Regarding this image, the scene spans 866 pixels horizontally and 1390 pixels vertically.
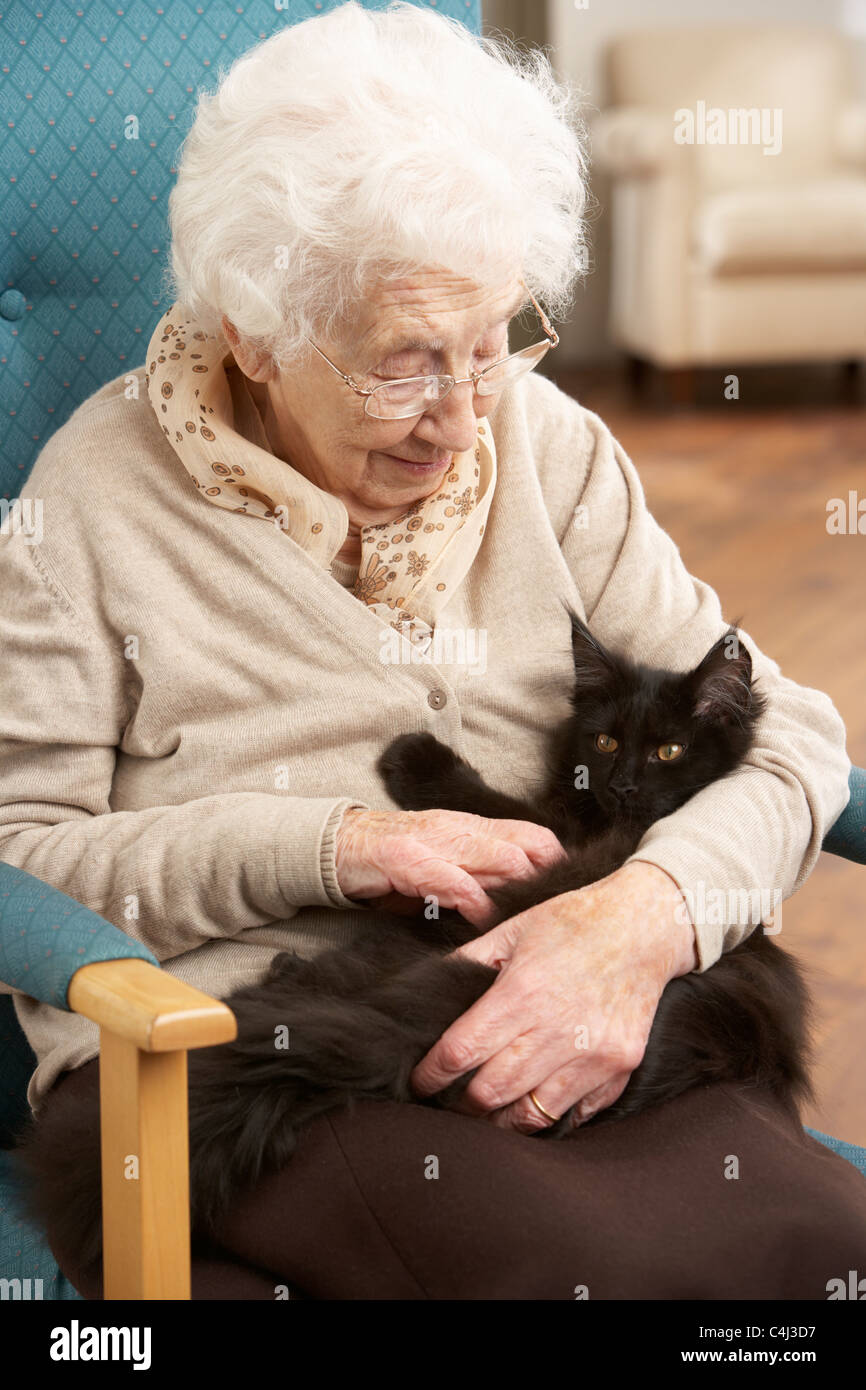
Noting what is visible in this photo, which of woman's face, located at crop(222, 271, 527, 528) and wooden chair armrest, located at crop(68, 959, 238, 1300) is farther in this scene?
woman's face, located at crop(222, 271, 527, 528)

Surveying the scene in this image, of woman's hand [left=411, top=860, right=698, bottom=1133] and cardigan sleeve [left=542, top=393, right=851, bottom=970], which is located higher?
cardigan sleeve [left=542, top=393, right=851, bottom=970]

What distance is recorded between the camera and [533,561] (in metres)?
1.54

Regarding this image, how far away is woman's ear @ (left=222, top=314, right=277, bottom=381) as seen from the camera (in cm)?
142

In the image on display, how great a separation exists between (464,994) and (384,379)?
23.5 inches

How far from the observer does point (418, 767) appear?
144 centimetres

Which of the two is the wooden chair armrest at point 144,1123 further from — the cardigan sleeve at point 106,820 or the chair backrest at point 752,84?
the chair backrest at point 752,84

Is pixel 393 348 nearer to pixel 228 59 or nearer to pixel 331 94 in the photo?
pixel 331 94

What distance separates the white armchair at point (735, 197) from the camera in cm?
548

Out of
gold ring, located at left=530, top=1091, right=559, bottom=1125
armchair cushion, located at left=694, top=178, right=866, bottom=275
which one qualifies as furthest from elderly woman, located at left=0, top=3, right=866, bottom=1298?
armchair cushion, located at left=694, top=178, right=866, bottom=275

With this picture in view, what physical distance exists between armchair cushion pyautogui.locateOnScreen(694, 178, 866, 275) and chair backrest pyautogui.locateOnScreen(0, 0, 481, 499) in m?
4.08

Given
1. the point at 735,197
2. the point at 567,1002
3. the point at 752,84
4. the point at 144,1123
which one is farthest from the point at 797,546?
the point at 144,1123

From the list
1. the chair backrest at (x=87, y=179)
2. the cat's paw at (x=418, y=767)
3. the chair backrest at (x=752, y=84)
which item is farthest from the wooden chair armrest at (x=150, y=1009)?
the chair backrest at (x=752, y=84)

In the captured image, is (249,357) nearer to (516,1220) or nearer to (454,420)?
(454,420)

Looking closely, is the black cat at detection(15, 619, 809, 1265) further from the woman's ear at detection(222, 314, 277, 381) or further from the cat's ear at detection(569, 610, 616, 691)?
the woman's ear at detection(222, 314, 277, 381)
